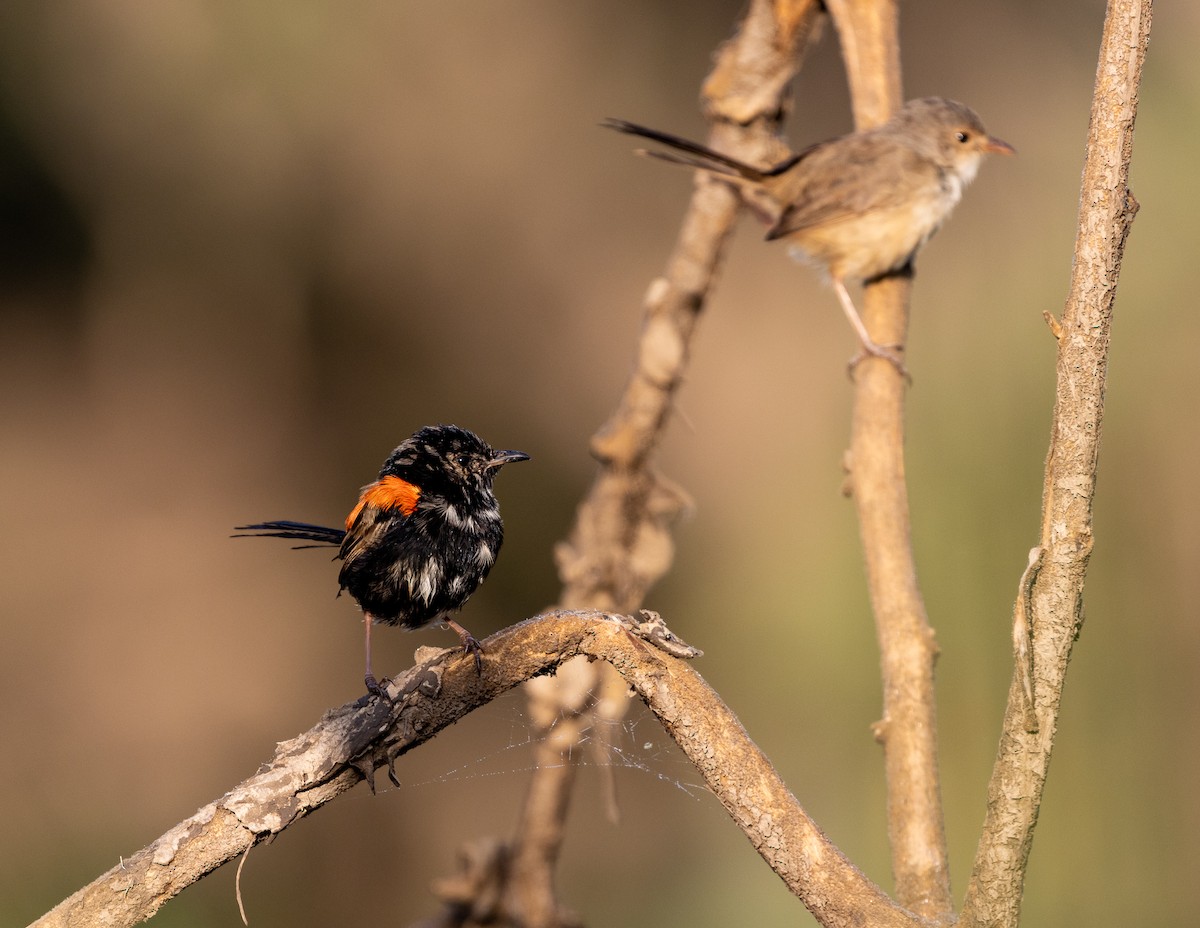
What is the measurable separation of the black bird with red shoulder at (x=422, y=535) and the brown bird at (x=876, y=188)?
153cm

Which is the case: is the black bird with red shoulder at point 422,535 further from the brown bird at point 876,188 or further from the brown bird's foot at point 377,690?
the brown bird at point 876,188

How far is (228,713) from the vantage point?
4438mm

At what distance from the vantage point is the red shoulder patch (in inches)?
60.1

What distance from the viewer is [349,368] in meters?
4.33

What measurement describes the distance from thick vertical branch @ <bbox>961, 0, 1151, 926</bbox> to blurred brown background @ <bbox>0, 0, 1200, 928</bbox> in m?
2.22

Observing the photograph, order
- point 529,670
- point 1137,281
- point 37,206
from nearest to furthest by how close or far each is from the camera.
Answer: point 529,670, point 1137,281, point 37,206

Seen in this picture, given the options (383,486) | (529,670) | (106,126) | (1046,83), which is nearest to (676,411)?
(383,486)

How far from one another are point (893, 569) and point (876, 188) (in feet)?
4.57

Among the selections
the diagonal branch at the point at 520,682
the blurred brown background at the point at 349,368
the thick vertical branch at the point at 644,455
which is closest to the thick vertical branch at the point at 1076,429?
the diagonal branch at the point at 520,682

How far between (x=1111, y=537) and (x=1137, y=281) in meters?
0.64

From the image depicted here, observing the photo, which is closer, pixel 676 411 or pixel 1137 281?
pixel 676 411

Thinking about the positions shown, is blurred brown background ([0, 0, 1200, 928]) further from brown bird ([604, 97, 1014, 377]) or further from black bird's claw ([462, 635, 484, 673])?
black bird's claw ([462, 635, 484, 673])

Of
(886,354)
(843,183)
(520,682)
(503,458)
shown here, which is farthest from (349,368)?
(520,682)

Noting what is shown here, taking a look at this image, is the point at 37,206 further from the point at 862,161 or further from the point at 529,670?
the point at 529,670
